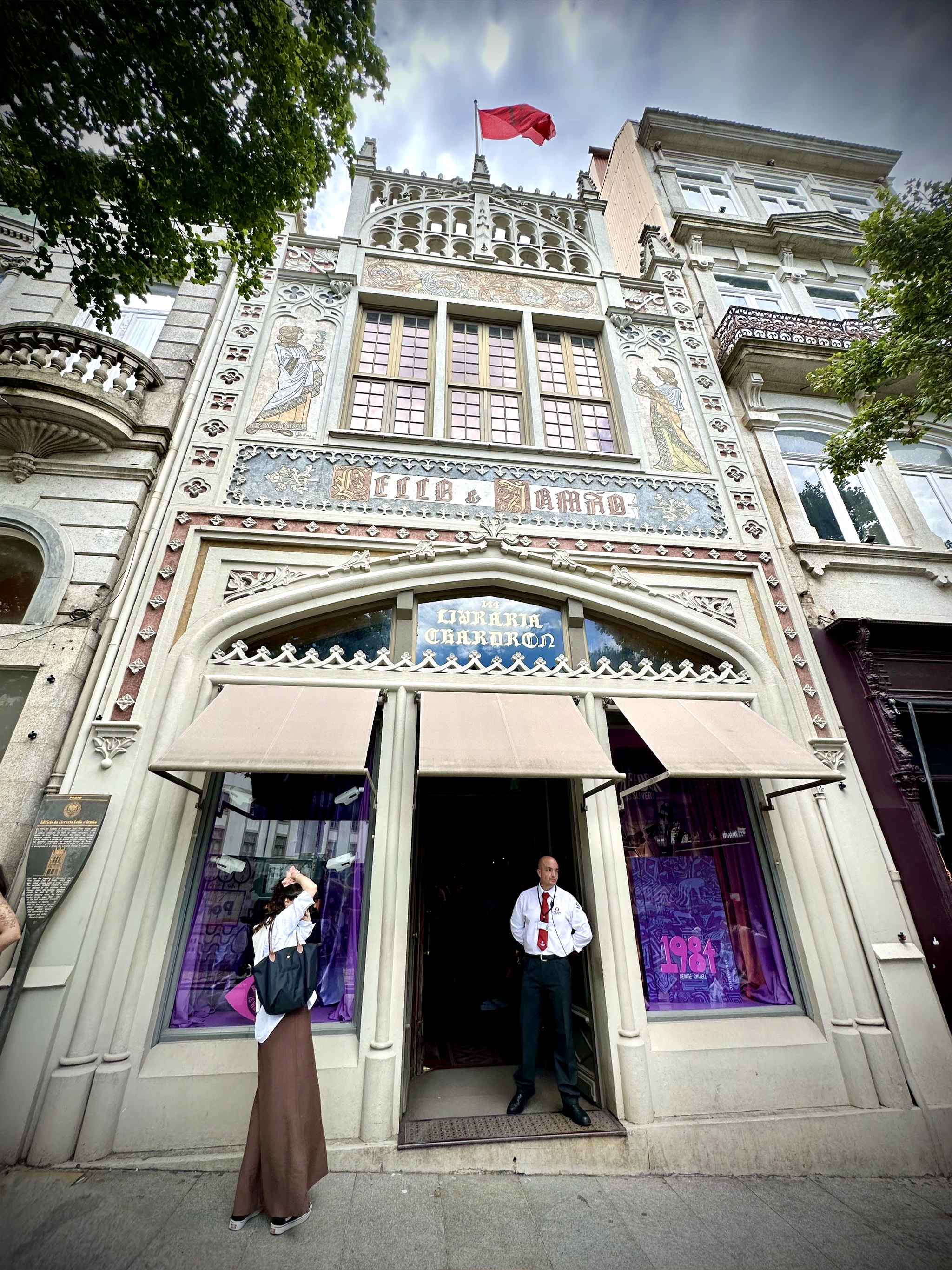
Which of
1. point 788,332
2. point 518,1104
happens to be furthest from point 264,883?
point 788,332

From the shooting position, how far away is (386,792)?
5574 millimetres

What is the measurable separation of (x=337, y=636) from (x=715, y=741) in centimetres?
456

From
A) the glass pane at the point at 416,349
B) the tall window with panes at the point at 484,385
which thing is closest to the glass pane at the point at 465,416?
the tall window with panes at the point at 484,385

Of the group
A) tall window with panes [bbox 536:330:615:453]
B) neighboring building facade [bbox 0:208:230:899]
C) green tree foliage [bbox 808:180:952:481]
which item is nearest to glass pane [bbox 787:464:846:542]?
green tree foliage [bbox 808:180:952:481]

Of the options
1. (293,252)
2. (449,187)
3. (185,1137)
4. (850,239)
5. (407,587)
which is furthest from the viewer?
(850,239)

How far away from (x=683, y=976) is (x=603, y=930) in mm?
1162

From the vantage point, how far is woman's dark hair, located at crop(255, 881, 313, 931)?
380 cm

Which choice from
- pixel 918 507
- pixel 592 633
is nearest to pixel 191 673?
pixel 592 633

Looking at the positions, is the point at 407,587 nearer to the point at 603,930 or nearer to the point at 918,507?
the point at 603,930

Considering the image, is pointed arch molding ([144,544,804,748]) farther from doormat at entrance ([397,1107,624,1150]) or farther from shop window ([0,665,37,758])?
doormat at entrance ([397,1107,624,1150])

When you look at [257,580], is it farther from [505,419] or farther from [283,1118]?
[283,1118]

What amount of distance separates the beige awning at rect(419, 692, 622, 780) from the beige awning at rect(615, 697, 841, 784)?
25.5 inches

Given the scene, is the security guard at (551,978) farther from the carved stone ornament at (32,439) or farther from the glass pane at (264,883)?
the carved stone ornament at (32,439)

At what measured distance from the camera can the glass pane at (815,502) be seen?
8.45 m
